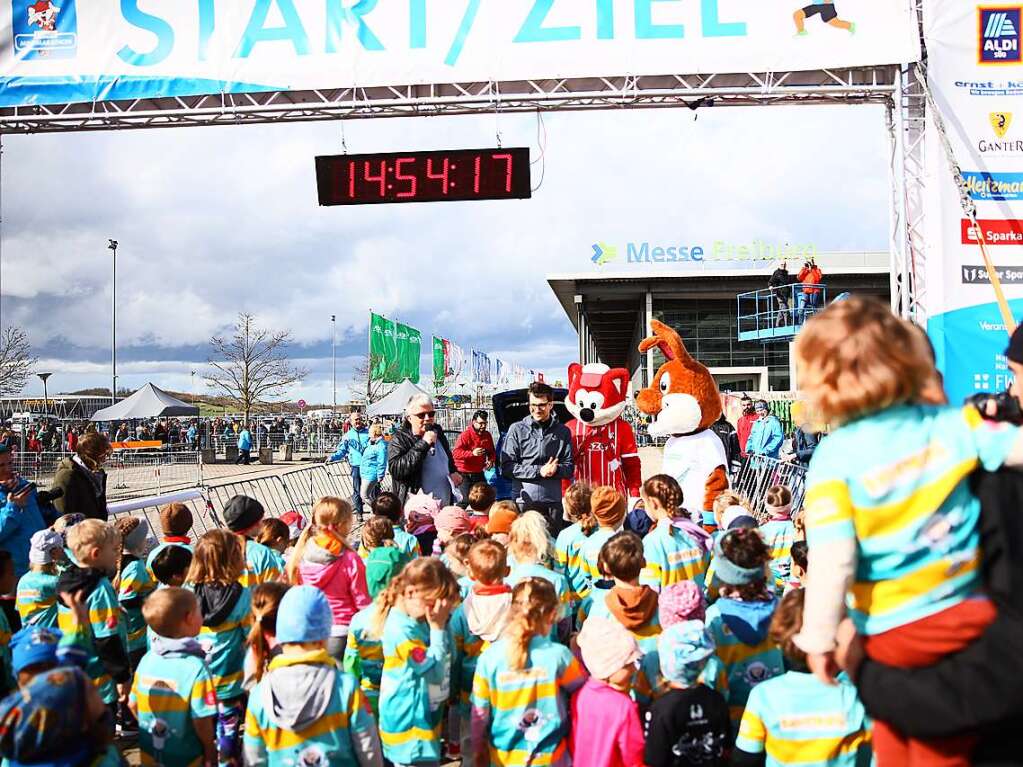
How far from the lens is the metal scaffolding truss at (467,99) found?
809 centimetres

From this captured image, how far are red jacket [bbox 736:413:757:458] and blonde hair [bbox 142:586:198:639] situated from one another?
39.9ft

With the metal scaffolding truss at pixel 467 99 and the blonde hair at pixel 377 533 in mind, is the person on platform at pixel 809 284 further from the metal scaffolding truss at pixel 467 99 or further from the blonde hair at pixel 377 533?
the blonde hair at pixel 377 533

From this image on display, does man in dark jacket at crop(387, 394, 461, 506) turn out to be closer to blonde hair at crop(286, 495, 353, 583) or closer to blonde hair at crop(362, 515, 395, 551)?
blonde hair at crop(362, 515, 395, 551)

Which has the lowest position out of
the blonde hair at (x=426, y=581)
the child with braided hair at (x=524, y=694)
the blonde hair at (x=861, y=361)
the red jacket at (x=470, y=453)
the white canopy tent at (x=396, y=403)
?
the child with braided hair at (x=524, y=694)

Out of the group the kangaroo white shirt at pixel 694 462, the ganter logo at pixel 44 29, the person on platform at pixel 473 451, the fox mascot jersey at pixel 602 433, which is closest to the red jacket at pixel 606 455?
the fox mascot jersey at pixel 602 433

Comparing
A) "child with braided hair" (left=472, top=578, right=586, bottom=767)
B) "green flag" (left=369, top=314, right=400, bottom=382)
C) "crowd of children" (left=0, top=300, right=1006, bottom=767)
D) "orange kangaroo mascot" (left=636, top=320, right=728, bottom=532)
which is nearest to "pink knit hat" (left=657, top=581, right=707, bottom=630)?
"crowd of children" (left=0, top=300, right=1006, bottom=767)

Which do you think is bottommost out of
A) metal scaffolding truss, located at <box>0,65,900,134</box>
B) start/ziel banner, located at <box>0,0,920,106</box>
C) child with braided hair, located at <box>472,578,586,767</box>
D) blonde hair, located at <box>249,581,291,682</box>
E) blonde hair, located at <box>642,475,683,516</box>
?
child with braided hair, located at <box>472,578,586,767</box>

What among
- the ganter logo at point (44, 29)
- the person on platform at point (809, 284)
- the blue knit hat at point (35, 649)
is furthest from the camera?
the person on platform at point (809, 284)

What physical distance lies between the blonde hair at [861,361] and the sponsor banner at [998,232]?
669 cm

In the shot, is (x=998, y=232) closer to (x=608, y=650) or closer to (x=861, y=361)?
(x=608, y=650)

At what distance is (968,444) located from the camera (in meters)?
1.80

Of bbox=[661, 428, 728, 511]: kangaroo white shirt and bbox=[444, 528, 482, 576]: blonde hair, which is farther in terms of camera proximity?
bbox=[661, 428, 728, 511]: kangaroo white shirt

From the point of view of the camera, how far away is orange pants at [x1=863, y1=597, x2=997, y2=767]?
1.74 metres

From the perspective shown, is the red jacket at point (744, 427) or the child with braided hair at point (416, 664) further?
the red jacket at point (744, 427)
